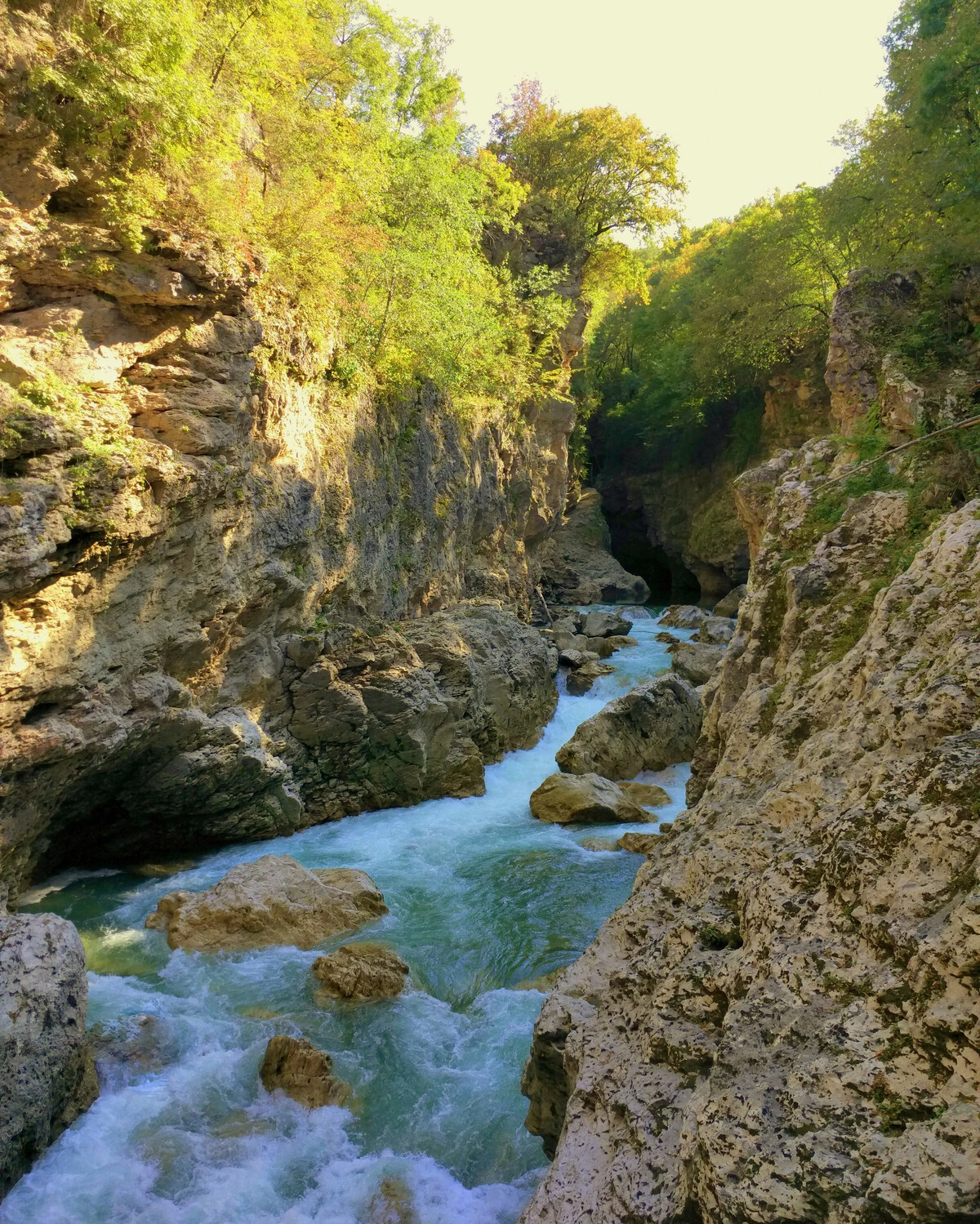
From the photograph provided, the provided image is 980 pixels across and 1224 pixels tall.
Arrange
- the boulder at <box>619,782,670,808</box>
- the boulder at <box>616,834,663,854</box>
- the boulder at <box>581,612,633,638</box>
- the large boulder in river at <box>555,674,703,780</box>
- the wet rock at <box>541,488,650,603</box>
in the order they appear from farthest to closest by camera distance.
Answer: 1. the wet rock at <box>541,488,650,603</box>
2. the boulder at <box>581,612,633,638</box>
3. the large boulder in river at <box>555,674,703,780</box>
4. the boulder at <box>619,782,670,808</box>
5. the boulder at <box>616,834,663,854</box>

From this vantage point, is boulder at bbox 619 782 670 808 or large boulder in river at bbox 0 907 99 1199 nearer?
large boulder in river at bbox 0 907 99 1199

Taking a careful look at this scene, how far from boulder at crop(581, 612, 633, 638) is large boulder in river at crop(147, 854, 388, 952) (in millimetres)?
16460

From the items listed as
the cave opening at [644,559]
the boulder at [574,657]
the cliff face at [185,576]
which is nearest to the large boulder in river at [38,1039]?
the cliff face at [185,576]

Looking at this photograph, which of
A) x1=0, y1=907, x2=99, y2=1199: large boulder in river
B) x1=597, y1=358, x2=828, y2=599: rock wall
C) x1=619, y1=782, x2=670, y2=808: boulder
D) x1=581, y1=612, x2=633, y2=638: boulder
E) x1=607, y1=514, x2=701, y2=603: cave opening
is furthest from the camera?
x1=607, y1=514, x2=701, y2=603: cave opening

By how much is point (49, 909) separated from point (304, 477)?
638 cm

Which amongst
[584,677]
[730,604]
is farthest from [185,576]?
[730,604]

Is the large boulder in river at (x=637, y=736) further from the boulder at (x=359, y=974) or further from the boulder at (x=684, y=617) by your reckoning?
the boulder at (x=684, y=617)

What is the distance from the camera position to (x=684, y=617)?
1075 inches

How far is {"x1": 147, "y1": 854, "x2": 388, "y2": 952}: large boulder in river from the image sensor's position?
760 cm

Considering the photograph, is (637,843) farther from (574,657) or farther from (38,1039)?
(574,657)

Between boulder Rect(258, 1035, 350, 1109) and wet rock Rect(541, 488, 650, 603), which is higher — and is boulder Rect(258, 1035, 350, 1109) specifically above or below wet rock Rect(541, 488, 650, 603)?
below

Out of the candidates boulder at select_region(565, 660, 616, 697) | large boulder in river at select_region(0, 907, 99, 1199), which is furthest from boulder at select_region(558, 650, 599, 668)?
large boulder in river at select_region(0, 907, 99, 1199)

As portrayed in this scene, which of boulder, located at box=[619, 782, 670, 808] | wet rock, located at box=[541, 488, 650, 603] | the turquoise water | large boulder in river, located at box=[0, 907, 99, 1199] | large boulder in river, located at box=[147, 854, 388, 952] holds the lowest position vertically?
boulder, located at box=[619, 782, 670, 808]

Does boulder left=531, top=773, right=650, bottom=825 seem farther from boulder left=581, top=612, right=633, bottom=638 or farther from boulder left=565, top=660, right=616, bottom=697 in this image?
boulder left=581, top=612, right=633, bottom=638
